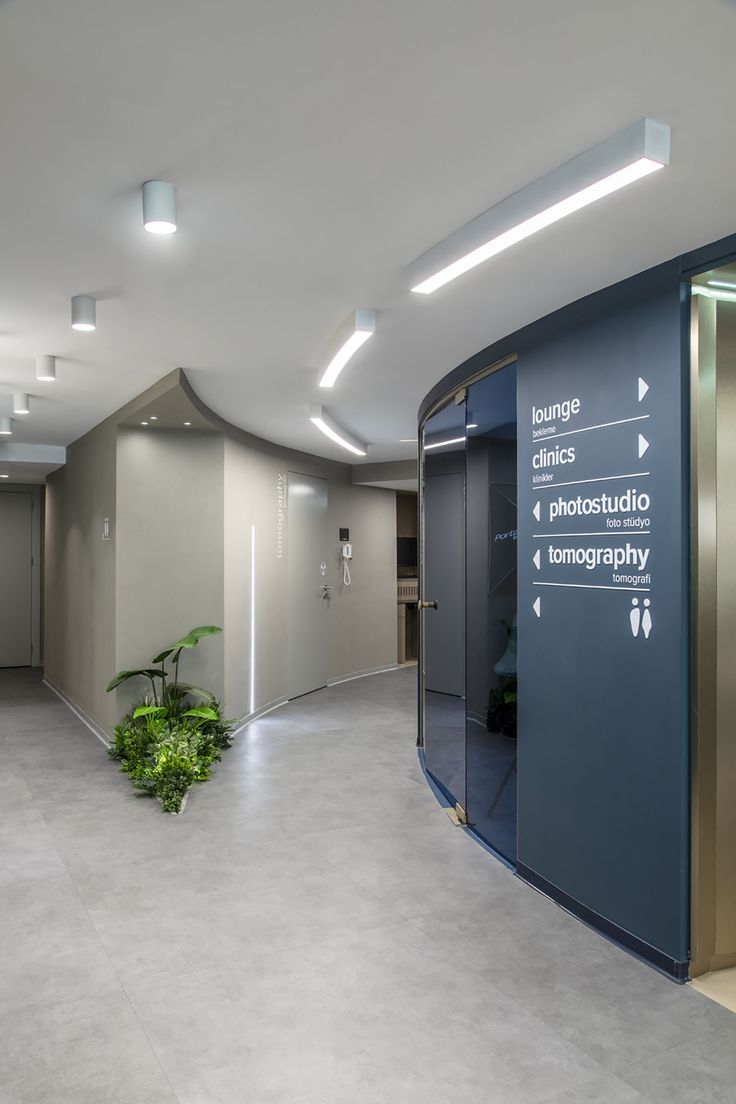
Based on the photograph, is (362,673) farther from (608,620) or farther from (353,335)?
(608,620)

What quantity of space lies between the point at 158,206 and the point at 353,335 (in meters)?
1.40

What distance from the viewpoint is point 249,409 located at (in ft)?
19.5

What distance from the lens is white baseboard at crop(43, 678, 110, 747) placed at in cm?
651

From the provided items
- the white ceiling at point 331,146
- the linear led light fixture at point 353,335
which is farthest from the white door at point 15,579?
the linear led light fixture at point 353,335

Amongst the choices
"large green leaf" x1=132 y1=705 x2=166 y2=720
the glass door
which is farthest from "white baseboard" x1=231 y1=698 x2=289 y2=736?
the glass door

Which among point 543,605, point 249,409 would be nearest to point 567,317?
point 543,605

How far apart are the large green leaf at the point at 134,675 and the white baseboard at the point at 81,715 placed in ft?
1.80

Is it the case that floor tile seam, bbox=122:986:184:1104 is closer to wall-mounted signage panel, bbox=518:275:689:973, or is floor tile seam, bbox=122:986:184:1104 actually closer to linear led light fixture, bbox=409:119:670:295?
wall-mounted signage panel, bbox=518:275:689:973

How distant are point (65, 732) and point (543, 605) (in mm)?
4928

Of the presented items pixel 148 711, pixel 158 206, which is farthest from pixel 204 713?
pixel 158 206

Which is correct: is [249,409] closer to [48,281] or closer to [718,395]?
[48,281]

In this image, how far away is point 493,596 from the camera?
5828 millimetres

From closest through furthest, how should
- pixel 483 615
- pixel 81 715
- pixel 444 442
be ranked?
pixel 483 615 → pixel 81 715 → pixel 444 442

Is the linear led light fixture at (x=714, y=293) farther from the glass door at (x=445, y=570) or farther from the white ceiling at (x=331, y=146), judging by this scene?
the glass door at (x=445, y=570)
